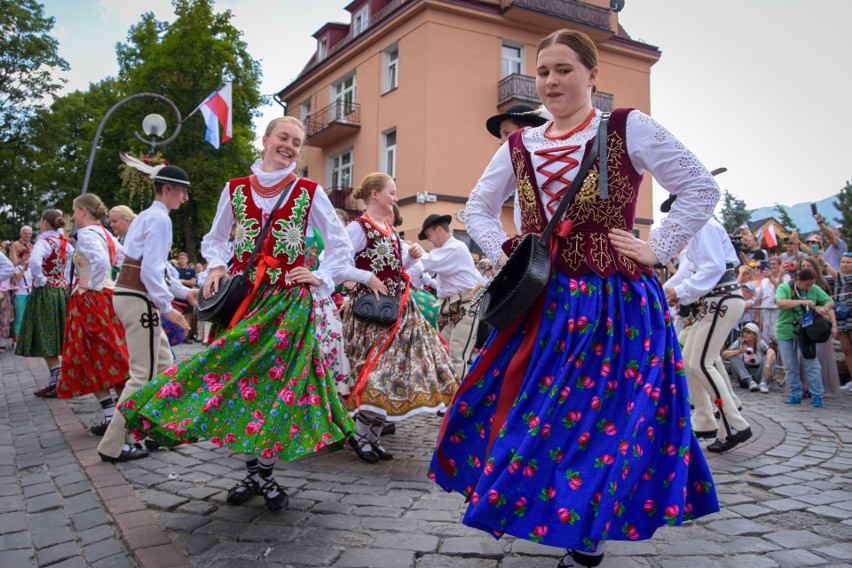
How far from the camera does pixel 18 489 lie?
394 centimetres

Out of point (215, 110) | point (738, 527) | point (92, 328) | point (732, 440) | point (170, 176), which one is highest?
point (215, 110)

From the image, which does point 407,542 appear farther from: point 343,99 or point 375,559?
point 343,99

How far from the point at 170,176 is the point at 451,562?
356 centimetres

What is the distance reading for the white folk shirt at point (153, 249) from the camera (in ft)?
15.0

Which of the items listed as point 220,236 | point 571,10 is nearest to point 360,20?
point 571,10

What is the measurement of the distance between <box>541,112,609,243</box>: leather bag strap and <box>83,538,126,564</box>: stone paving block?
93.1 inches

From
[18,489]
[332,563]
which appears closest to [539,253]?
[332,563]

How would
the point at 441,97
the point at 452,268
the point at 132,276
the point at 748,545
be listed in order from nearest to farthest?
the point at 748,545 → the point at 132,276 → the point at 452,268 → the point at 441,97

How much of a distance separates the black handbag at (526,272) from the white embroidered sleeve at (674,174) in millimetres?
151

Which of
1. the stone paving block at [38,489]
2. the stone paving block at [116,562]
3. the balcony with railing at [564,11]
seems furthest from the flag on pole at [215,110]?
the stone paving block at [116,562]

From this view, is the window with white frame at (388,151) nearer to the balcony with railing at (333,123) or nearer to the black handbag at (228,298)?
the balcony with railing at (333,123)

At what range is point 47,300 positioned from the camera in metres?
8.08

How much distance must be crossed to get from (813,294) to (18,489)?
9.14 m

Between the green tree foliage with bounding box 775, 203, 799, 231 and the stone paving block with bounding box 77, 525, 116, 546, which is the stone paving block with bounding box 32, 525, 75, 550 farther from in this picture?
the green tree foliage with bounding box 775, 203, 799, 231
